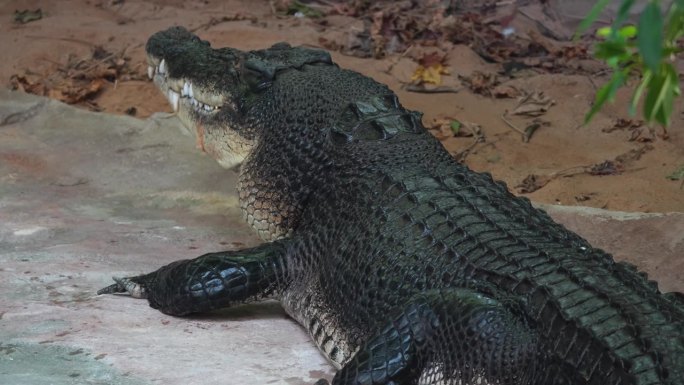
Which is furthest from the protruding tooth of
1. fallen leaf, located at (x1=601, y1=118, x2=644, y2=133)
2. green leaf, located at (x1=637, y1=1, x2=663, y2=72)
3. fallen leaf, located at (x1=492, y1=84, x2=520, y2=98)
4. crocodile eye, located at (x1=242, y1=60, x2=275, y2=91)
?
green leaf, located at (x1=637, y1=1, x2=663, y2=72)

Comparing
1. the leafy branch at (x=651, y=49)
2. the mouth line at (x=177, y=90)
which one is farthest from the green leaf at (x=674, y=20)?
the mouth line at (x=177, y=90)

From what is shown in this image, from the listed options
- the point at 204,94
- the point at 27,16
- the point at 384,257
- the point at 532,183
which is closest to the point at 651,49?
the point at 384,257

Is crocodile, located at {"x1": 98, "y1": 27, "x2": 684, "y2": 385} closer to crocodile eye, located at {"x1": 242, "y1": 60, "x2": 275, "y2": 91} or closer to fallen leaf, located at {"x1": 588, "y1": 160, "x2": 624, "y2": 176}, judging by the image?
crocodile eye, located at {"x1": 242, "y1": 60, "x2": 275, "y2": 91}

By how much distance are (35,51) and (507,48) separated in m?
3.76

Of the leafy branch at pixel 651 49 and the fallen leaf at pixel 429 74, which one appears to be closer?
the leafy branch at pixel 651 49

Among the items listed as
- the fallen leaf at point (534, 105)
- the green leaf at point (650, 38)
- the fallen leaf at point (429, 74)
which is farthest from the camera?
the fallen leaf at point (429, 74)

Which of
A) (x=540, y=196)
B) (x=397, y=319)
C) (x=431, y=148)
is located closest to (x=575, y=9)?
(x=540, y=196)

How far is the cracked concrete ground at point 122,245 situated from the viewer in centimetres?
331

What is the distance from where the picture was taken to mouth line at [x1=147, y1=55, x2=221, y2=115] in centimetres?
498

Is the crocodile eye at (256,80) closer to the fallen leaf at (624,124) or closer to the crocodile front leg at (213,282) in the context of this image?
the crocodile front leg at (213,282)

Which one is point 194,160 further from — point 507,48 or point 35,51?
point 507,48

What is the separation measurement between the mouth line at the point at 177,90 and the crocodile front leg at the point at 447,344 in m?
2.12

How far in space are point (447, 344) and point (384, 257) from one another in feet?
1.93

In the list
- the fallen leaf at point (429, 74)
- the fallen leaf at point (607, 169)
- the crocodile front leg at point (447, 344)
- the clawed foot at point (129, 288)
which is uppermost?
the crocodile front leg at point (447, 344)
